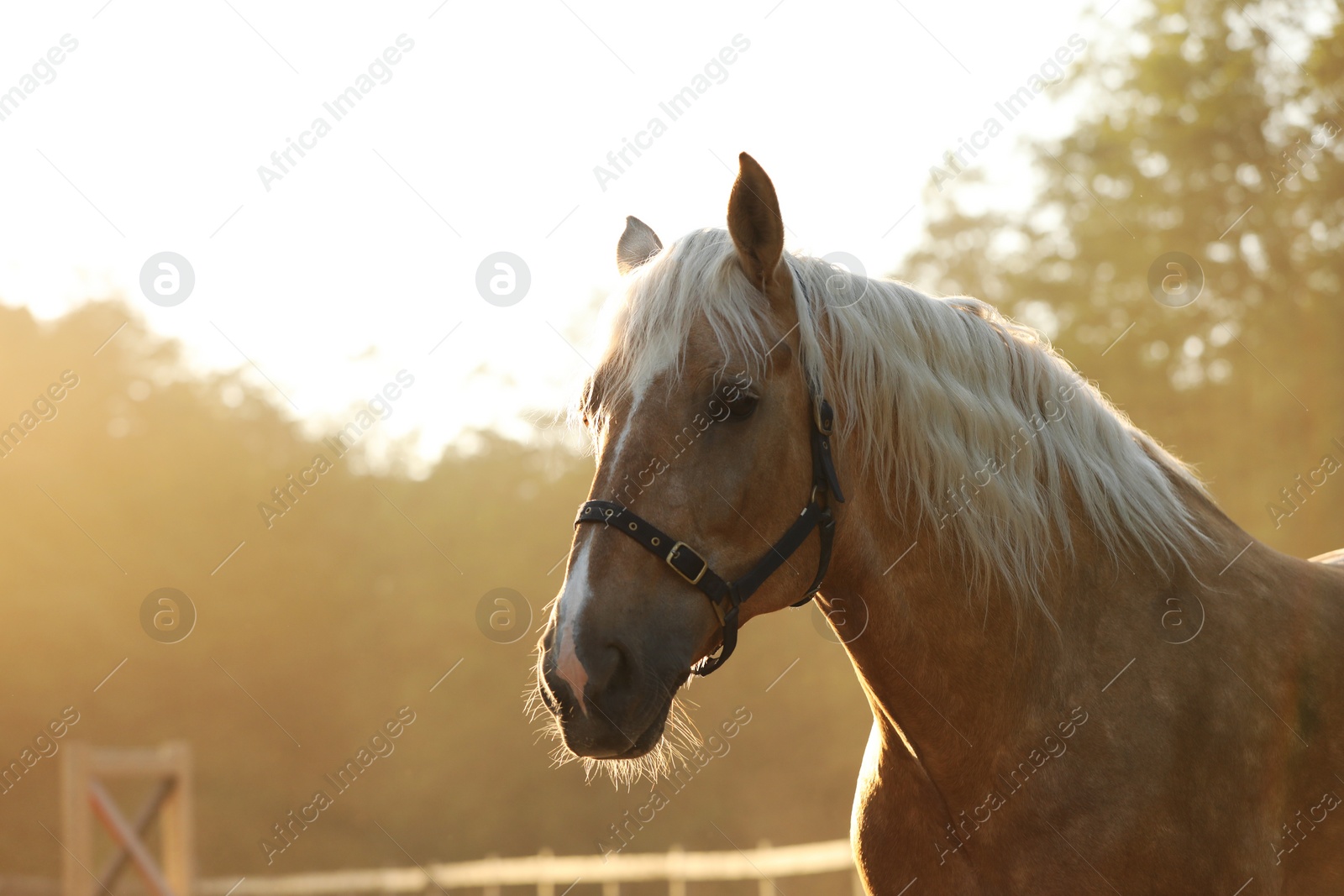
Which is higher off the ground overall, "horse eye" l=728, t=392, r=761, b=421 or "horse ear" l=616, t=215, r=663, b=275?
"horse ear" l=616, t=215, r=663, b=275

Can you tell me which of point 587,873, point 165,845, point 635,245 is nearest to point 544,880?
point 587,873

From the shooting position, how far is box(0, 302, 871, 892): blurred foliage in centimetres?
2480

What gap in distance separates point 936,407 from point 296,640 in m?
28.9

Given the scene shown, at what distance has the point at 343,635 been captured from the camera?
29266mm

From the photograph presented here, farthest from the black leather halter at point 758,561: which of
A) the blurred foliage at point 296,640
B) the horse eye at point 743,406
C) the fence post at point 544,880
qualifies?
the blurred foliage at point 296,640

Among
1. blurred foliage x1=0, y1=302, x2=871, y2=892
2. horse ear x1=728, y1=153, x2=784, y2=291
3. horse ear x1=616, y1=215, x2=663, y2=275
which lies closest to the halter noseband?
horse ear x1=728, y1=153, x2=784, y2=291

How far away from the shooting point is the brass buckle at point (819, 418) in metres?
2.61

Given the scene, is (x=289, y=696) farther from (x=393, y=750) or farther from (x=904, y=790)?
(x=904, y=790)

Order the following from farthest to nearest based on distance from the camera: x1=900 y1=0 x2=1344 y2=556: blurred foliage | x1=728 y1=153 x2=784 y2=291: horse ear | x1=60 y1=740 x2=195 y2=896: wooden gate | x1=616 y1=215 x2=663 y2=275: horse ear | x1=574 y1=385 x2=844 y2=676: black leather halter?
x1=900 y1=0 x2=1344 y2=556: blurred foliage < x1=60 y1=740 x2=195 y2=896: wooden gate < x1=616 y1=215 x2=663 y2=275: horse ear < x1=728 y1=153 x2=784 y2=291: horse ear < x1=574 y1=385 x2=844 y2=676: black leather halter

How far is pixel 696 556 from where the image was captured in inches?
96.6

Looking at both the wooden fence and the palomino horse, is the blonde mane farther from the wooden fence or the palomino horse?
the wooden fence

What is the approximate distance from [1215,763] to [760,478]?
4.10ft

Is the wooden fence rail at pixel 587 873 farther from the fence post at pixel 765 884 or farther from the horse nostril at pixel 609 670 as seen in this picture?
the horse nostril at pixel 609 670

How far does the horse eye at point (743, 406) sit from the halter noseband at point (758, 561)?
0.56 feet
